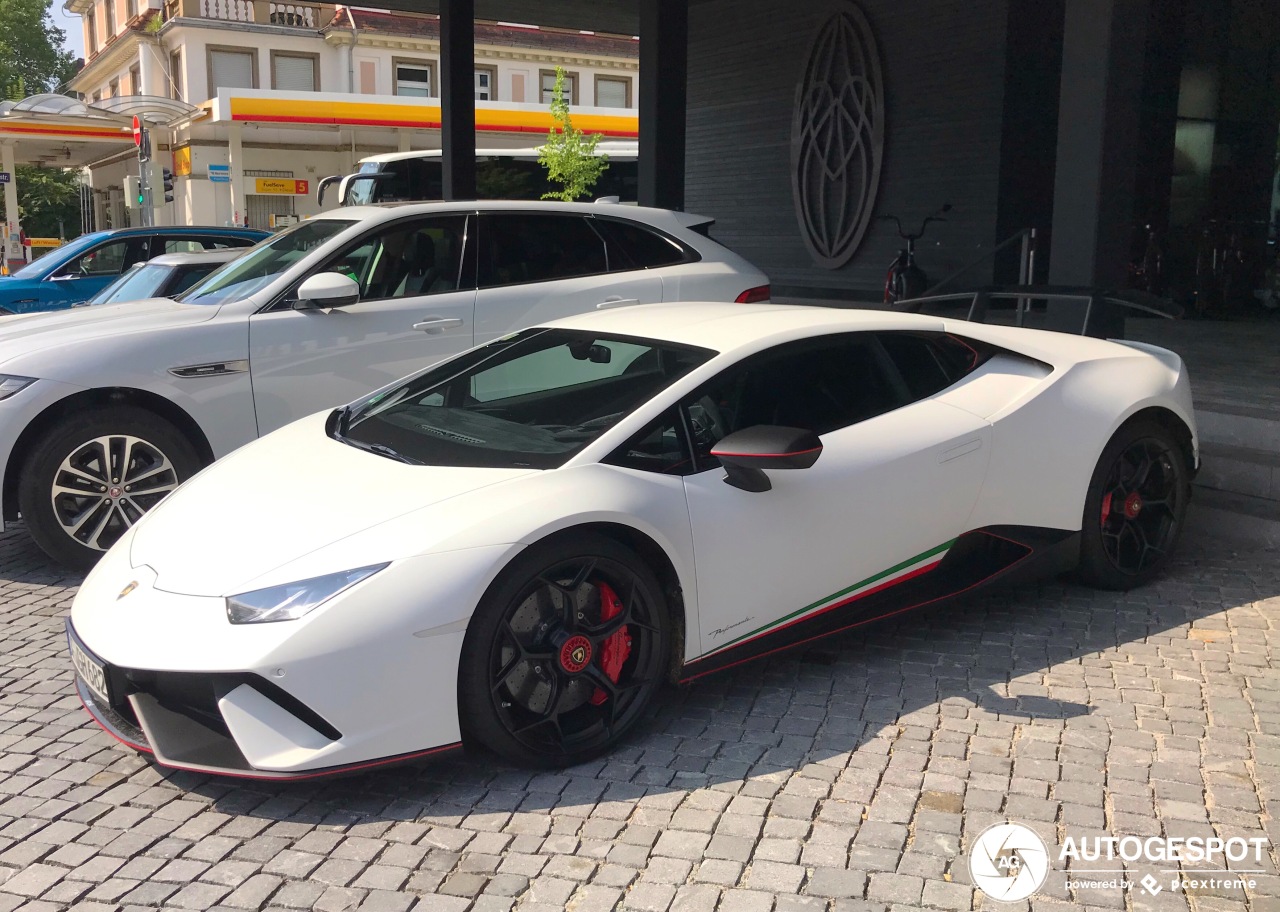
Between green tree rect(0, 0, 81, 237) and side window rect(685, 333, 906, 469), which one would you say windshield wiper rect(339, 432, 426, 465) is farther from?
green tree rect(0, 0, 81, 237)

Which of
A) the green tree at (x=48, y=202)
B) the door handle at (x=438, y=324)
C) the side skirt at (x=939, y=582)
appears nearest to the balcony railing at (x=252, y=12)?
the green tree at (x=48, y=202)

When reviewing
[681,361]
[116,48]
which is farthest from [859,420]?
[116,48]

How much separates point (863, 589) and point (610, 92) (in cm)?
4543

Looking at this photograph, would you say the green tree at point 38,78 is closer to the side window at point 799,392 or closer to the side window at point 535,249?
the side window at point 535,249

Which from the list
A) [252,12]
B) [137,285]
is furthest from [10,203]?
[137,285]

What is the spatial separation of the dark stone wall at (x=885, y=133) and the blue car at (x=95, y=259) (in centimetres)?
857

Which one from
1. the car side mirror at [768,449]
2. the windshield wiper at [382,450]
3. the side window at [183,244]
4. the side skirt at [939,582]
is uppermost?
the side window at [183,244]

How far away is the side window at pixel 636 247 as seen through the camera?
709 cm

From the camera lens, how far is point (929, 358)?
4613mm

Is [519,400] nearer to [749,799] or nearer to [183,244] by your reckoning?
[749,799]

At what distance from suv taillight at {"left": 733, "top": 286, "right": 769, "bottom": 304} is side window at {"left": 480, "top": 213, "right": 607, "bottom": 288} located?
3.03 feet

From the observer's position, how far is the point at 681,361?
4062 mm

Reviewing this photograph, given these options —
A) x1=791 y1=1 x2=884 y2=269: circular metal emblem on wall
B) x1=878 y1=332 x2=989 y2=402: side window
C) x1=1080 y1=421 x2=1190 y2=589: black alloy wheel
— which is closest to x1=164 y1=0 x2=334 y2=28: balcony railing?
x1=791 y1=1 x2=884 y2=269: circular metal emblem on wall

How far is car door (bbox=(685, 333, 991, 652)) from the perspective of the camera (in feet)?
12.4
